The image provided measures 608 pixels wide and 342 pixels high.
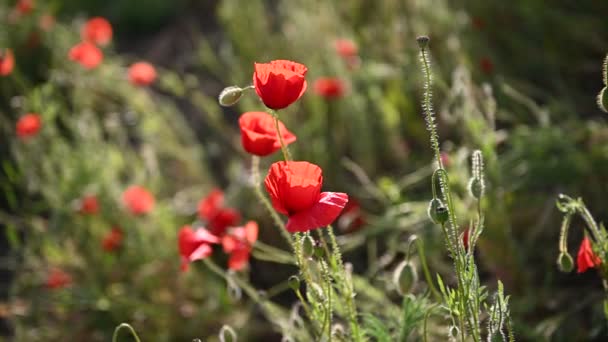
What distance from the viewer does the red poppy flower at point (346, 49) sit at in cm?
281

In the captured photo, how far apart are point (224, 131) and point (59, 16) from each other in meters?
2.81

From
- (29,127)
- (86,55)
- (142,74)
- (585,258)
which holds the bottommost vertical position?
(585,258)

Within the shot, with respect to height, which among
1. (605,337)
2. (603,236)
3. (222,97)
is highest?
(222,97)

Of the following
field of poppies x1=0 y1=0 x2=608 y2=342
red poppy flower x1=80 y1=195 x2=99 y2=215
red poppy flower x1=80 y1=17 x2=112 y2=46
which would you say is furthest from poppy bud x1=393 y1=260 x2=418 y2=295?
red poppy flower x1=80 y1=17 x2=112 y2=46

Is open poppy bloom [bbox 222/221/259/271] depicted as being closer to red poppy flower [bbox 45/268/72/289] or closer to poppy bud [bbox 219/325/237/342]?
poppy bud [bbox 219/325/237/342]

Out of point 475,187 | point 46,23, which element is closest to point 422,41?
point 475,187

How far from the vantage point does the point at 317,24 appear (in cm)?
321

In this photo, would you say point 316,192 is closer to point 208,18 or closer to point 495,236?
point 495,236

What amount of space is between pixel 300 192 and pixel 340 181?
167cm

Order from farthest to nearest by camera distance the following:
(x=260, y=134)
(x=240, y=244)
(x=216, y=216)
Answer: (x=216, y=216) < (x=240, y=244) < (x=260, y=134)

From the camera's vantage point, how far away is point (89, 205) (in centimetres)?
249

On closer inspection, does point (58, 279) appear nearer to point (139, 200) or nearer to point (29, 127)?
point (139, 200)

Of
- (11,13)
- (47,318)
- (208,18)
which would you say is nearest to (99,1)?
(208,18)

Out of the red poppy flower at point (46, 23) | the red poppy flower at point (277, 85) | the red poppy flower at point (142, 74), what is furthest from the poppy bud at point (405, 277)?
the red poppy flower at point (46, 23)
